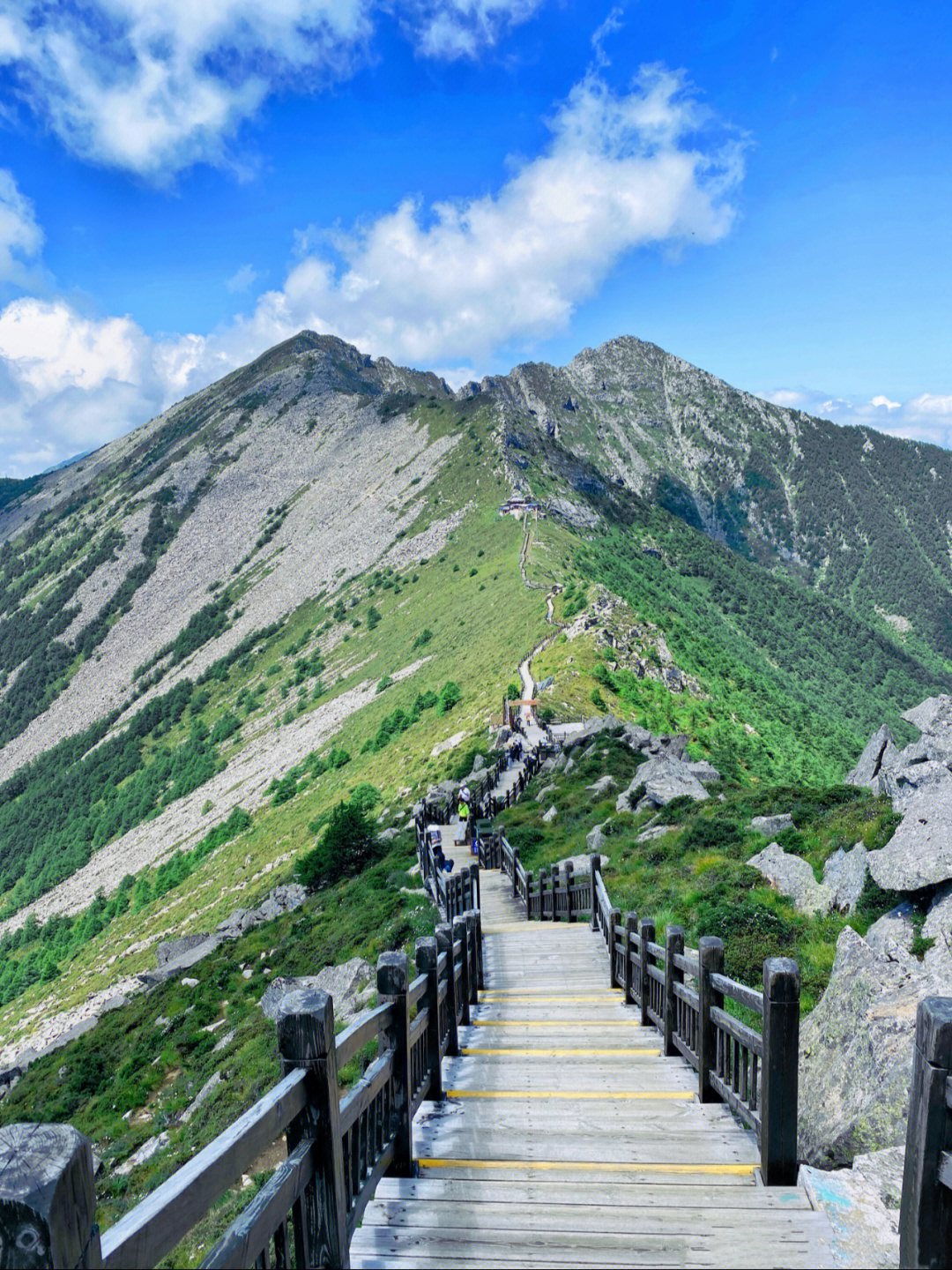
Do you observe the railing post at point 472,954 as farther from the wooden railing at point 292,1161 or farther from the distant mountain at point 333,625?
the distant mountain at point 333,625

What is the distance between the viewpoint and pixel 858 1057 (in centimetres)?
532

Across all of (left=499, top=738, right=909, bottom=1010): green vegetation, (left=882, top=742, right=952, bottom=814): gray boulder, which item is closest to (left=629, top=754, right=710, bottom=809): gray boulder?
(left=499, top=738, right=909, bottom=1010): green vegetation

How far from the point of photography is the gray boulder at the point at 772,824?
1411cm

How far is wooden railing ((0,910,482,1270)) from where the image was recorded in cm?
162

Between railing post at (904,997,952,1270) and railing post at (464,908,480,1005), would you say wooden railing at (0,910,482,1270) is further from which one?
railing post at (464,908,480,1005)

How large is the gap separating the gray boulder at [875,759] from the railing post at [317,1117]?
13.0 metres

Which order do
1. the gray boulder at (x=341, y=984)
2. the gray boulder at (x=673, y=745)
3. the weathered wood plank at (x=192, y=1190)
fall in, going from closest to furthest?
1. the weathered wood plank at (x=192, y=1190)
2. the gray boulder at (x=341, y=984)
3. the gray boulder at (x=673, y=745)

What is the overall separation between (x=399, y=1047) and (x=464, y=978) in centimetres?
A: 414

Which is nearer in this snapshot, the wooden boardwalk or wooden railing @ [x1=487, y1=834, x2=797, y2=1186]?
the wooden boardwalk

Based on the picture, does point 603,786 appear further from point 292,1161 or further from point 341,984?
point 292,1161

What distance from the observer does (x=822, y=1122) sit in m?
5.19

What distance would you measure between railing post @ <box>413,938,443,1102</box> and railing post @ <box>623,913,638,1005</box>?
11.1 feet

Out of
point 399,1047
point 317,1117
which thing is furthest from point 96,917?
point 317,1117

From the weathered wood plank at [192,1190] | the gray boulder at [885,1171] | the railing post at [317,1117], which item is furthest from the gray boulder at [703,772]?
the weathered wood plank at [192,1190]
